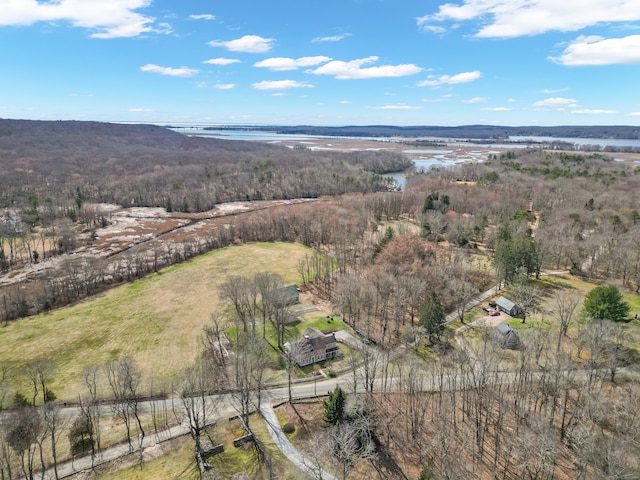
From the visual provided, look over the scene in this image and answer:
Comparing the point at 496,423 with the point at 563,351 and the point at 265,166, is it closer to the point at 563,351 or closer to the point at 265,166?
the point at 563,351

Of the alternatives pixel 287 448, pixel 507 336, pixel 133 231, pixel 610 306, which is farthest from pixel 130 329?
pixel 133 231

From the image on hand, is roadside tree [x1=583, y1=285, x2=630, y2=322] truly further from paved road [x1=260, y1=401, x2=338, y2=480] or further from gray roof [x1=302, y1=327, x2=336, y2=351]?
paved road [x1=260, y1=401, x2=338, y2=480]

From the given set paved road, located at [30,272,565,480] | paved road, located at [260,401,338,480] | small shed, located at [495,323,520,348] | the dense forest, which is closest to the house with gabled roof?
the dense forest

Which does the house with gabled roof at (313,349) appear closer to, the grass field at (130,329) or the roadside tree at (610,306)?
the grass field at (130,329)

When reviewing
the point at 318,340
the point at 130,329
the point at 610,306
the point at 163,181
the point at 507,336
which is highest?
the point at 163,181

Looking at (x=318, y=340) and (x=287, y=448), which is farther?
(x=318, y=340)

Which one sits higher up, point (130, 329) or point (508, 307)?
point (508, 307)

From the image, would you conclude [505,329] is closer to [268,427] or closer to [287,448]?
[287,448]
